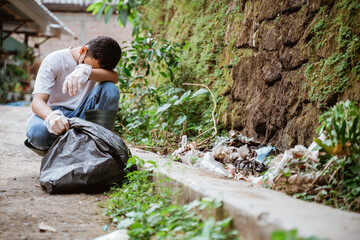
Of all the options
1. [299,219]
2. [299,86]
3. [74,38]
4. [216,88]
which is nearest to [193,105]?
[216,88]

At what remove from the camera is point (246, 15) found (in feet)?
11.5

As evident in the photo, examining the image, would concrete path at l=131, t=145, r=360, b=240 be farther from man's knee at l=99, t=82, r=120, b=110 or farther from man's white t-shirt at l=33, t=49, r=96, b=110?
man's white t-shirt at l=33, t=49, r=96, b=110

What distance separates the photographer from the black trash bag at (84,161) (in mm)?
2367

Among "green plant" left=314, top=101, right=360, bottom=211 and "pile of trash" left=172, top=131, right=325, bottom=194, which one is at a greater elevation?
"green plant" left=314, top=101, right=360, bottom=211

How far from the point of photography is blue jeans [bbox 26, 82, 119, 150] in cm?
288

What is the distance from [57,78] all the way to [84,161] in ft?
3.63

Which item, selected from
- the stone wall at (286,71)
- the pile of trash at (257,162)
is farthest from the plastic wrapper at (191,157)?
the stone wall at (286,71)

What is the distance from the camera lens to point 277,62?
9.63 ft

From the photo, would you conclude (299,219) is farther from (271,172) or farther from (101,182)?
(101,182)

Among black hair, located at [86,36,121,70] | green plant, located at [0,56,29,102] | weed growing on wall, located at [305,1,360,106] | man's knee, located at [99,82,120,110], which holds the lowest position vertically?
green plant, located at [0,56,29,102]

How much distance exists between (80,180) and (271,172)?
4.11 ft

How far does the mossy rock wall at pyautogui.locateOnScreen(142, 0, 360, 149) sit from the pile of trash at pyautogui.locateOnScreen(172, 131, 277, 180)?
135mm

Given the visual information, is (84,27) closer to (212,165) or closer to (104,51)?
(104,51)

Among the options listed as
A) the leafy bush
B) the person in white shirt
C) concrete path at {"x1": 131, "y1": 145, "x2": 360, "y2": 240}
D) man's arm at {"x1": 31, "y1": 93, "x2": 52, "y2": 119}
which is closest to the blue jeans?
the person in white shirt
